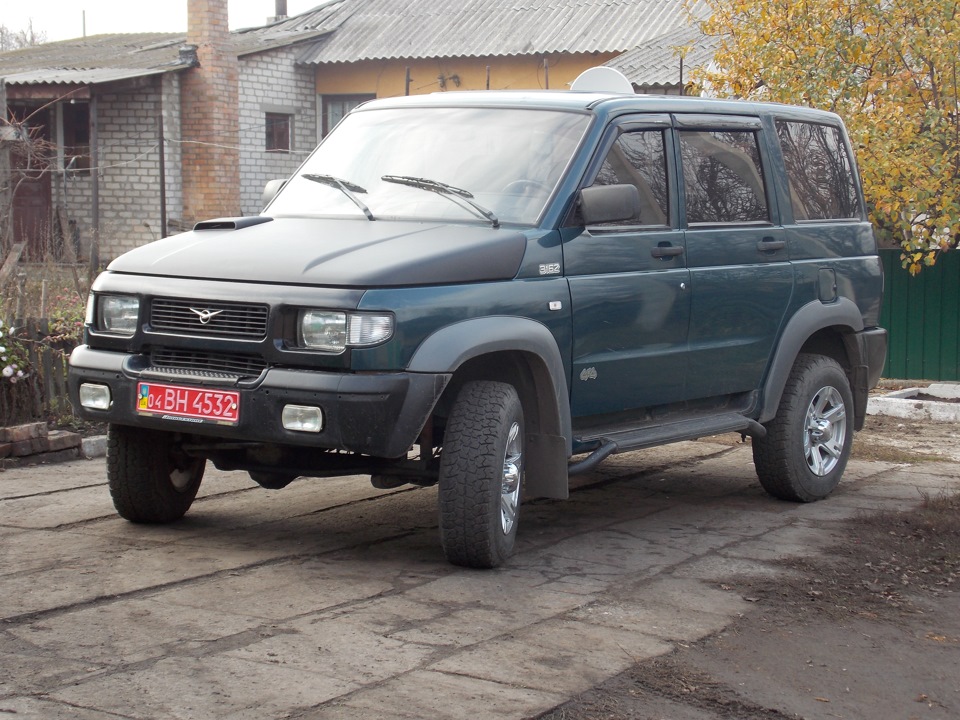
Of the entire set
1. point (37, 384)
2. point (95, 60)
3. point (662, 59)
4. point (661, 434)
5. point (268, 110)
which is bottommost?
point (661, 434)

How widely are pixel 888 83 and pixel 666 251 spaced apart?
654 centimetres

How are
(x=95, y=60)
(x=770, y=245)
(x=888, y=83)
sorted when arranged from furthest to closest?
(x=95, y=60) → (x=888, y=83) → (x=770, y=245)

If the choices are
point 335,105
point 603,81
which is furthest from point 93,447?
point 335,105

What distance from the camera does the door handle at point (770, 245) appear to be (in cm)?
702

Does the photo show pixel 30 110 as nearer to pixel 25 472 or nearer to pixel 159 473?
pixel 25 472

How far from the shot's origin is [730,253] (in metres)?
6.84

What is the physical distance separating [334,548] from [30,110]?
20.0 m

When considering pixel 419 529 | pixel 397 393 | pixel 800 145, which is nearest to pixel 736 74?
pixel 800 145

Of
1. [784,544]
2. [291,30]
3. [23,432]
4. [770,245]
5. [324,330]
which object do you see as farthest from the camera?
[291,30]

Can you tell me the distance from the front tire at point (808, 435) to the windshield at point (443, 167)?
2038mm

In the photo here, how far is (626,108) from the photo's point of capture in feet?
21.1

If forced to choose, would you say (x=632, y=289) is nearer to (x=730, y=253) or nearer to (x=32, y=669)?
(x=730, y=253)

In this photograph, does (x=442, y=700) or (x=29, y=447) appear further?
(x=29, y=447)

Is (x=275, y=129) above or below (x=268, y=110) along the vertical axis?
below
